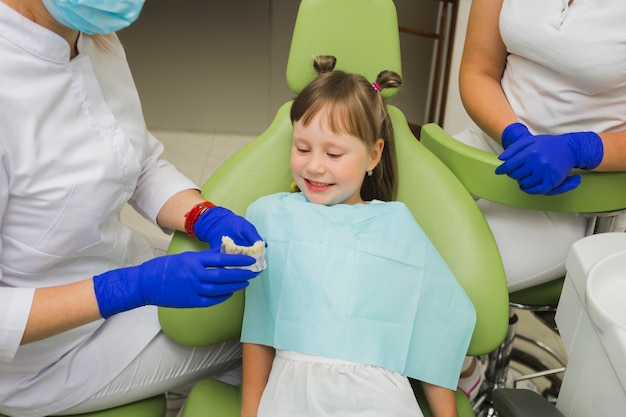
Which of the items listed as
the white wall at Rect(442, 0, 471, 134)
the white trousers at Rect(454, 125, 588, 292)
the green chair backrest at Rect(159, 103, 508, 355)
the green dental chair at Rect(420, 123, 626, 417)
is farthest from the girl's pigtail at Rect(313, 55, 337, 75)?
the white wall at Rect(442, 0, 471, 134)

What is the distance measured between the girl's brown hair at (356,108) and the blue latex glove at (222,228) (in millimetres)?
226

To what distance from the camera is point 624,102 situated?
4.34ft

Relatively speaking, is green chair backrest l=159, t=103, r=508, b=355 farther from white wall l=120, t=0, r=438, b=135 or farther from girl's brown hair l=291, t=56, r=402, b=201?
white wall l=120, t=0, r=438, b=135

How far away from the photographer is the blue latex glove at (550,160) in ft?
3.79

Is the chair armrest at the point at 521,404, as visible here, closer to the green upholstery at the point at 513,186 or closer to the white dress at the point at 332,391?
the white dress at the point at 332,391

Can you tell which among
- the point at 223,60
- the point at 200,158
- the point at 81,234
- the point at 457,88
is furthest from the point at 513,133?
the point at 223,60

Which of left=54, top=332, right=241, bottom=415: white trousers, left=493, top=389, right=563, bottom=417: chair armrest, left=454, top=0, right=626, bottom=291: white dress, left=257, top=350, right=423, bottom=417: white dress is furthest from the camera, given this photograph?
left=454, top=0, right=626, bottom=291: white dress

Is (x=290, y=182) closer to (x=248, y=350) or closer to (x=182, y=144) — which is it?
(x=248, y=350)

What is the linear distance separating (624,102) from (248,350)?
2.96ft

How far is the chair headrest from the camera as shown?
4.12 ft

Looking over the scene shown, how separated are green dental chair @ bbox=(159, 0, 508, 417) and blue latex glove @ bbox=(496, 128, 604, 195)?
11cm

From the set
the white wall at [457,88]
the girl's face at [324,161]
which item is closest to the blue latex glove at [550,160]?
the girl's face at [324,161]

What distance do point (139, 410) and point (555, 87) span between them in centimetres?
103

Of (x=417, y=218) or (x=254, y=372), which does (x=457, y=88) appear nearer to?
(x=417, y=218)
